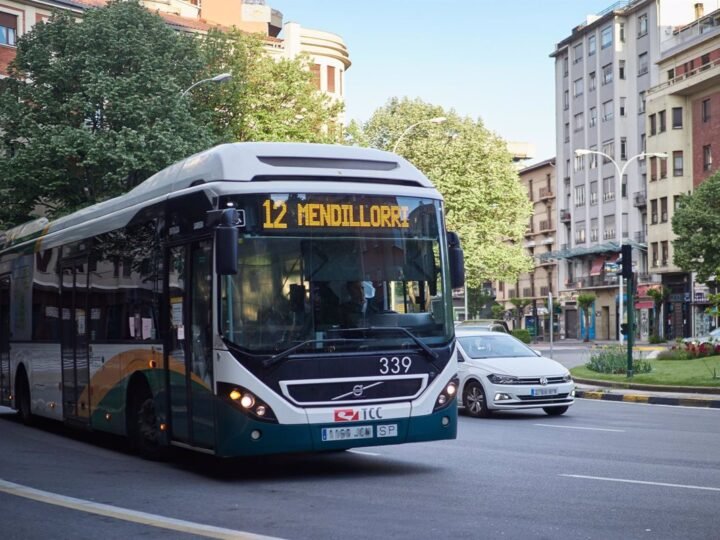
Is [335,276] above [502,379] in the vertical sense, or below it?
above

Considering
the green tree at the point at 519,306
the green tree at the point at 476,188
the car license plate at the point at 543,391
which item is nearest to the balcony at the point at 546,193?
the green tree at the point at 519,306

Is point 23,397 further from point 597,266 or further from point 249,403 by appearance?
point 597,266

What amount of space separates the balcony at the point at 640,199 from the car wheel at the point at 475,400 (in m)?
66.0

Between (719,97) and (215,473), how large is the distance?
6610 centimetres

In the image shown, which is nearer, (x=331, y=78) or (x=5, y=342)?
→ (x=5, y=342)

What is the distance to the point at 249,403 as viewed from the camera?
1091cm

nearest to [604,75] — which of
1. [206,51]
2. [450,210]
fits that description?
[450,210]

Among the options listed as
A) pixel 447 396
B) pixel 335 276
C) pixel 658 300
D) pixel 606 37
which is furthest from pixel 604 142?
pixel 335 276

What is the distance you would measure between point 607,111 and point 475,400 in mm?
71796

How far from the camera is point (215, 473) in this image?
12117 millimetres

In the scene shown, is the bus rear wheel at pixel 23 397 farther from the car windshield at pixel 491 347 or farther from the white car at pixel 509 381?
the car windshield at pixel 491 347

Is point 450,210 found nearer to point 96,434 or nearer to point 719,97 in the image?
point 719,97

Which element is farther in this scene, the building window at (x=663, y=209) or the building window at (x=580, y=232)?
the building window at (x=580, y=232)

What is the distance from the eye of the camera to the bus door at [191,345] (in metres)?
11.3
